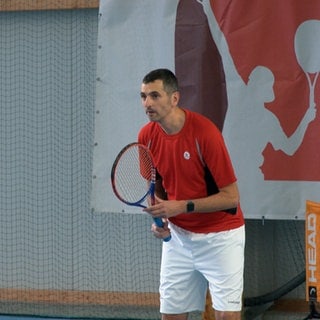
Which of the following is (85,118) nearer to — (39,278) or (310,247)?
(39,278)

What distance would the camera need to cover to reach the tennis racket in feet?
13.8

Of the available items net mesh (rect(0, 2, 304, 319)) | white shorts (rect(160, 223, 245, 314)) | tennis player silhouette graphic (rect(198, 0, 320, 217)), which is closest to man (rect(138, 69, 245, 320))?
white shorts (rect(160, 223, 245, 314))

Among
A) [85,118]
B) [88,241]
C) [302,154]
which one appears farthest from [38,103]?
[302,154]

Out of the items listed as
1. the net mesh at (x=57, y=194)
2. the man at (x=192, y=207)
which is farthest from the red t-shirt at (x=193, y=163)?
the net mesh at (x=57, y=194)

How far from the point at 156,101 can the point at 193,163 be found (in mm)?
380

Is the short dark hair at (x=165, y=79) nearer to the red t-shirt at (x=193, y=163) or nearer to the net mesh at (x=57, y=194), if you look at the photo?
the red t-shirt at (x=193, y=163)

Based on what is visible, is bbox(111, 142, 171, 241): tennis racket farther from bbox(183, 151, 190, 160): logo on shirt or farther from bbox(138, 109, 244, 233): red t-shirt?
bbox(183, 151, 190, 160): logo on shirt

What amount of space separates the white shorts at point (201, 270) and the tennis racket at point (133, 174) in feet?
0.46

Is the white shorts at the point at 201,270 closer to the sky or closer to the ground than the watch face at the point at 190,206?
closer to the ground

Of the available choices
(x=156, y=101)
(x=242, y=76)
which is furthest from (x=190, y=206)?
(x=242, y=76)

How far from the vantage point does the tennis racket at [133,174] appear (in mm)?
4203

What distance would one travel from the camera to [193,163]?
4160 mm

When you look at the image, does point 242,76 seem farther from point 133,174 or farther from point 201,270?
point 201,270

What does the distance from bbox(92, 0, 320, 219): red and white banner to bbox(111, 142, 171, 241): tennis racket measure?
5.50 ft
